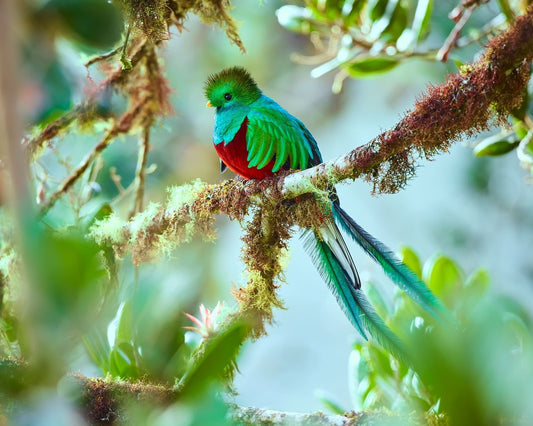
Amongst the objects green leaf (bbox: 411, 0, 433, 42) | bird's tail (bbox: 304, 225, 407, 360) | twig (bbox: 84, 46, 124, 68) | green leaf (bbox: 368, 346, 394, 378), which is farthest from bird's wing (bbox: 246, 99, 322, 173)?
green leaf (bbox: 411, 0, 433, 42)

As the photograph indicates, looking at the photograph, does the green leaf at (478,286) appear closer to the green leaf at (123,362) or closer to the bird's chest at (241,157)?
the bird's chest at (241,157)

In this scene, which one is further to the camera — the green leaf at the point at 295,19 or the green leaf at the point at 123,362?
the green leaf at the point at 295,19

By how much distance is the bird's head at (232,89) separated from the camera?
2.06 m

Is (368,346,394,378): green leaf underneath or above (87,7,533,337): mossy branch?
underneath

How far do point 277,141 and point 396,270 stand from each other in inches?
23.8

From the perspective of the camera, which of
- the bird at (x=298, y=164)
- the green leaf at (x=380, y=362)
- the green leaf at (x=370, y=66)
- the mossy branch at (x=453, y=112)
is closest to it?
the mossy branch at (x=453, y=112)

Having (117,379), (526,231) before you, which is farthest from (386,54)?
(526,231)

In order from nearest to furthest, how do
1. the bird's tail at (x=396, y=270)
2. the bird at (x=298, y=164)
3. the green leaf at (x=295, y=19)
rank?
the bird's tail at (x=396, y=270) < the bird at (x=298, y=164) < the green leaf at (x=295, y=19)

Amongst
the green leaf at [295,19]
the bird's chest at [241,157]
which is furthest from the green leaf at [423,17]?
the bird's chest at [241,157]

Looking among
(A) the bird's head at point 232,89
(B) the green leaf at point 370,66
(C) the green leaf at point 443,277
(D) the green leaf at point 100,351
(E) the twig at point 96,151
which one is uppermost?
(E) the twig at point 96,151

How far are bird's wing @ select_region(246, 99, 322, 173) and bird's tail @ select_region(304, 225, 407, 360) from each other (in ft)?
0.83

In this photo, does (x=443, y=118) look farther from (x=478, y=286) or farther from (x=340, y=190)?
(x=340, y=190)

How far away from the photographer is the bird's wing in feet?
6.18

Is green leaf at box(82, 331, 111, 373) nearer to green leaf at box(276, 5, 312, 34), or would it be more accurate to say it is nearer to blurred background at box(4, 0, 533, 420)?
green leaf at box(276, 5, 312, 34)
